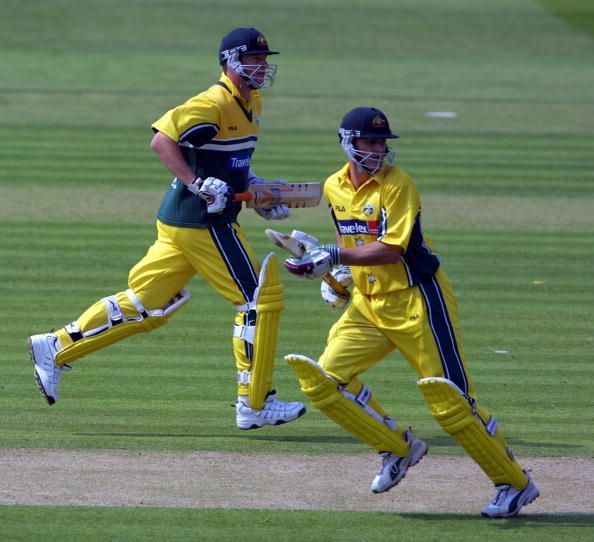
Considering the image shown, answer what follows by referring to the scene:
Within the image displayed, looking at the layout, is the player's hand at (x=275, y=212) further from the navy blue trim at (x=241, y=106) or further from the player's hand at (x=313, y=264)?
the player's hand at (x=313, y=264)

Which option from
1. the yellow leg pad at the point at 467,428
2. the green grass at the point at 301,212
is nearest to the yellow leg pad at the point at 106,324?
the green grass at the point at 301,212

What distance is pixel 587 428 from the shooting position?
7492 millimetres

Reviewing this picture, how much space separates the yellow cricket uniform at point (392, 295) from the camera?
617cm

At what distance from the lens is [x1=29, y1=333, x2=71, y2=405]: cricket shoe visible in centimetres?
746

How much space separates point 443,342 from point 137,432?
6.40 ft

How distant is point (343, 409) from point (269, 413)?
49.9 inches

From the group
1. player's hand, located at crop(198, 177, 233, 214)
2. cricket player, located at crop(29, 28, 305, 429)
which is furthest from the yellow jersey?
cricket player, located at crop(29, 28, 305, 429)

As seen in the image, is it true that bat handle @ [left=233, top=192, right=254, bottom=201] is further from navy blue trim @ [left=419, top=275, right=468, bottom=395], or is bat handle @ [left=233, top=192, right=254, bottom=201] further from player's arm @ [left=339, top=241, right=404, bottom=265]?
navy blue trim @ [left=419, top=275, right=468, bottom=395]

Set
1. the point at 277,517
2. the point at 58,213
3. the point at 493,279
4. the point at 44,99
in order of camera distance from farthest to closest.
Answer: the point at 44,99 → the point at 58,213 → the point at 493,279 → the point at 277,517

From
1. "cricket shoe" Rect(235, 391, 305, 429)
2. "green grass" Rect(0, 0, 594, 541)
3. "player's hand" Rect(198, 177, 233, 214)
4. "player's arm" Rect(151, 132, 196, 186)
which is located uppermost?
"player's arm" Rect(151, 132, 196, 186)

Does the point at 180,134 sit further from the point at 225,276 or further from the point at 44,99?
the point at 44,99

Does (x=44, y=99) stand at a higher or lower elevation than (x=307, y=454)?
lower

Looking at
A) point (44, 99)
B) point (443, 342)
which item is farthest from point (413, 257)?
point (44, 99)

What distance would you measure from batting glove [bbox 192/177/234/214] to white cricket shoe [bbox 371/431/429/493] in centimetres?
167
